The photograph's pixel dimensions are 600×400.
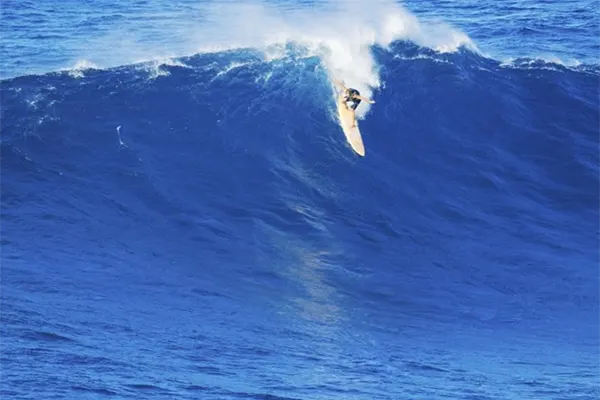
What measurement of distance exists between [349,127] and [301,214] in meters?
5.78

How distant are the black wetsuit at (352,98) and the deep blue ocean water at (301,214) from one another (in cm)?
132

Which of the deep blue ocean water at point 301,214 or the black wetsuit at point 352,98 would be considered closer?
the deep blue ocean water at point 301,214

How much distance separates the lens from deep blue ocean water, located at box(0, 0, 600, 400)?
3684cm

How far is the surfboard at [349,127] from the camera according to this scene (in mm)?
49969

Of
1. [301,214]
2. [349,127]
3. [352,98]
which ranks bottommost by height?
[301,214]

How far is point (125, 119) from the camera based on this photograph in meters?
51.2

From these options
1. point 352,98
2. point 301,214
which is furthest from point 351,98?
point 301,214

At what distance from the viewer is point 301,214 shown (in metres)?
46.3

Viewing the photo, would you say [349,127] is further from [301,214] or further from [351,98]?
[301,214]

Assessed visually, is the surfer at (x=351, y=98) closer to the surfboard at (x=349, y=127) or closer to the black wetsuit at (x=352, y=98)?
the black wetsuit at (x=352, y=98)

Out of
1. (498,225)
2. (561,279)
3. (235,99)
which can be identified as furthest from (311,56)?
(561,279)

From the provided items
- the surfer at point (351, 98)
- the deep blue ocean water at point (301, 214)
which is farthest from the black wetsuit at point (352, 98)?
the deep blue ocean water at point (301, 214)

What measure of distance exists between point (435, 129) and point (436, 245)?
324 inches

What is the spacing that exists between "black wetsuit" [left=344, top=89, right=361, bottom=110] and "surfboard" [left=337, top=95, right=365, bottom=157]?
0.34 m
